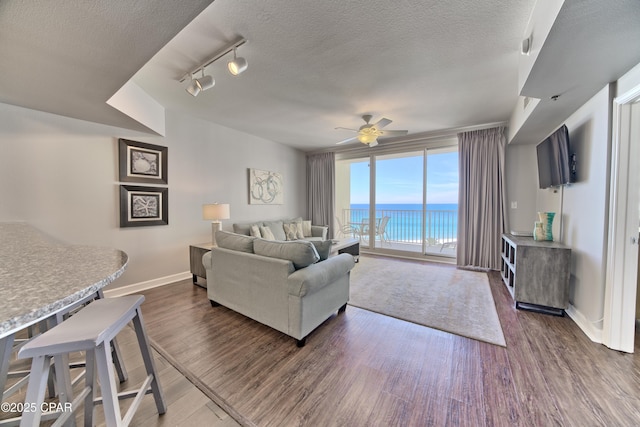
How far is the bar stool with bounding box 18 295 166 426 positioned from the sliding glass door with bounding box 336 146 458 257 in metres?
4.74

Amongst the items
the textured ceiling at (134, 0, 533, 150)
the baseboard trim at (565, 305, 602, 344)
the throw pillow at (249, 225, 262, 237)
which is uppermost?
the textured ceiling at (134, 0, 533, 150)

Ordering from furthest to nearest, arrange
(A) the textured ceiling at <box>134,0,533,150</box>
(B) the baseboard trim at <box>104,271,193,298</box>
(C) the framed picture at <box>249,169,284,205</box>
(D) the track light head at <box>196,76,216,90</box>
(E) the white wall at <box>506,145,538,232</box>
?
(C) the framed picture at <box>249,169,284,205</box> → (E) the white wall at <box>506,145,538,232</box> → (B) the baseboard trim at <box>104,271,193,298</box> → (D) the track light head at <box>196,76,216,90</box> → (A) the textured ceiling at <box>134,0,533,150</box>

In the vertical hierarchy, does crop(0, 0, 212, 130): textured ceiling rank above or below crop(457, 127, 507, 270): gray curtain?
above

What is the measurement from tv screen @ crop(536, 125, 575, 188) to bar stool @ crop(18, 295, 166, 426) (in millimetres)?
3770

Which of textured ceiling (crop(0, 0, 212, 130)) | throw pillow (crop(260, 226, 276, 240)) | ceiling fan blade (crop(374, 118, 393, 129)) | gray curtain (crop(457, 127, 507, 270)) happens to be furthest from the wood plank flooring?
ceiling fan blade (crop(374, 118, 393, 129))

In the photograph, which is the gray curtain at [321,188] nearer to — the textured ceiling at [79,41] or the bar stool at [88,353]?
the textured ceiling at [79,41]

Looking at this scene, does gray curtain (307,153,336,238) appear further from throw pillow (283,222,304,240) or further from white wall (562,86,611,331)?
white wall (562,86,611,331)

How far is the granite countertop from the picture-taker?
60cm

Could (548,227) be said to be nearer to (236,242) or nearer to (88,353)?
(236,242)

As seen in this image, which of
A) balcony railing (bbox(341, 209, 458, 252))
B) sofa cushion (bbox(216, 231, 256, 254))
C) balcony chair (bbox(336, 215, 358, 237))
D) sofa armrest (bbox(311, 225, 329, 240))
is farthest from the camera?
balcony chair (bbox(336, 215, 358, 237))

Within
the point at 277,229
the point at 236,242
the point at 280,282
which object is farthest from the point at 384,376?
the point at 277,229

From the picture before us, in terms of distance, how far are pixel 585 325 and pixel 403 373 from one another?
187cm

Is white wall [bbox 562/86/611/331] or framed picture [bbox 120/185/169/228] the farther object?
framed picture [bbox 120/185/169/228]

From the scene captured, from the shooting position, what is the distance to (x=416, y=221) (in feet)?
19.4
